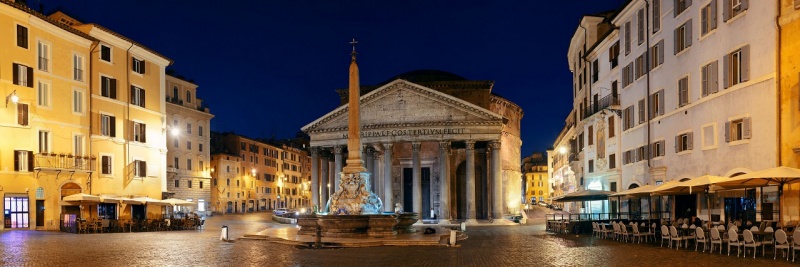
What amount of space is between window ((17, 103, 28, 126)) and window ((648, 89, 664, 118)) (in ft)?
104

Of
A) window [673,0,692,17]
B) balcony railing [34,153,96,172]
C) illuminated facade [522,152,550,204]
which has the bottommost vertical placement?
illuminated facade [522,152,550,204]

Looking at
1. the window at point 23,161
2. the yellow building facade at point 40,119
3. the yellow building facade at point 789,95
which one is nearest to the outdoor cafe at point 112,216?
the yellow building facade at point 40,119

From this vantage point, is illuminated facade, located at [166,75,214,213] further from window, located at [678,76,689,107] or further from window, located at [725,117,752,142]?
window, located at [725,117,752,142]

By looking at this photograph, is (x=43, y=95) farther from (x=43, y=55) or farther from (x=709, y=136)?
(x=709, y=136)

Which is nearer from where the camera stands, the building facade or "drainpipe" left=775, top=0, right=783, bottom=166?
"drainpipe" left=775, top=0, right=783, bottom=166

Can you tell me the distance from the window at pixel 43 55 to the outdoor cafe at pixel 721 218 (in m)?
28.6

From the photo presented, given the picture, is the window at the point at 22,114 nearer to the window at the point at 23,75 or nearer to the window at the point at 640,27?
the window at the point at 23,75

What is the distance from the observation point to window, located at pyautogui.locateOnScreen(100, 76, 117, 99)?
40.5m

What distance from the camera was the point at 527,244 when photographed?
26.0 metres

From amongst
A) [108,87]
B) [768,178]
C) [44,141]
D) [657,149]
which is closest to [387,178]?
[108,87]

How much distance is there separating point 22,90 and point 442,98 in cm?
2934

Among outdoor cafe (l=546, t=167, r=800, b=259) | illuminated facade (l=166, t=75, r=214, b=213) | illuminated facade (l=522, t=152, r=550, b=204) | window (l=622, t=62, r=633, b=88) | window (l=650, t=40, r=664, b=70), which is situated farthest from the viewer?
illuminated facade (l=522, t=152, r=550, b=204)

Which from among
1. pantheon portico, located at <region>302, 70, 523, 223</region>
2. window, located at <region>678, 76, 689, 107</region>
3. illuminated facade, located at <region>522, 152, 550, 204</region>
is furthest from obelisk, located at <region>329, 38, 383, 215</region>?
illuminated facade, located at <region>522, 152, 550, 204</region>

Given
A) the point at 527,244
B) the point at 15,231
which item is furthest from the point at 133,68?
the point at 527,244
